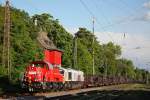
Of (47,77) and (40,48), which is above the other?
(40,48)

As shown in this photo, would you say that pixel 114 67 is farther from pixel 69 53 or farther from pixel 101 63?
pixel 69 53

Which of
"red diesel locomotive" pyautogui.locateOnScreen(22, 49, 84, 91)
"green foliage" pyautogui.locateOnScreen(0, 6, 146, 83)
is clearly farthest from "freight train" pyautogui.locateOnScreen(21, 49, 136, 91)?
"green foliage" pyautogui.locateOnScreen(0, 6, 146, 83)

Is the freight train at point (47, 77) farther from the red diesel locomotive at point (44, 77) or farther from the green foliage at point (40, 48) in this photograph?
the green foliage at point (40, 48)

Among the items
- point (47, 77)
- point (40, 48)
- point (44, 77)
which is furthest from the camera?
point (40, 48)

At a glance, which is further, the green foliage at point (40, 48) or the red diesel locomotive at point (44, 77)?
the green foliage at point (40, 48)

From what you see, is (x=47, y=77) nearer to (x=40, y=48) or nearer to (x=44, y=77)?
(x=44, y=77)

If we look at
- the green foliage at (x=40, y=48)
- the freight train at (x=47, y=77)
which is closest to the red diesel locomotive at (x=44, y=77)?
the freight train at (x=47, y=77)

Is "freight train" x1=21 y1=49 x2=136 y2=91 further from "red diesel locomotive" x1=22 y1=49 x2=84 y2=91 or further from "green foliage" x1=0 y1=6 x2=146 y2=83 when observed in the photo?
"green foliage" x1=0 y1=6 x2=146 y2=83

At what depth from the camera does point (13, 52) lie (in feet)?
178

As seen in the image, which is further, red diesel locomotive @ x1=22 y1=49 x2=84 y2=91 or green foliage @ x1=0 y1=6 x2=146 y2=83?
green foliage @ x1=0 y1=6 x2=146 y2=83

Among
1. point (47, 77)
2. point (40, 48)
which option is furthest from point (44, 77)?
point (40, 48)

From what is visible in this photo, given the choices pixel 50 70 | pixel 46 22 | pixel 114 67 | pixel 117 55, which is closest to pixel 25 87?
pixel 50 70

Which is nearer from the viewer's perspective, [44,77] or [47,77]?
[44,77]

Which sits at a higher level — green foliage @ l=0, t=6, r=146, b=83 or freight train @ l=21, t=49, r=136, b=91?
green foliage @ l=0, t=6, r=146, b=83
